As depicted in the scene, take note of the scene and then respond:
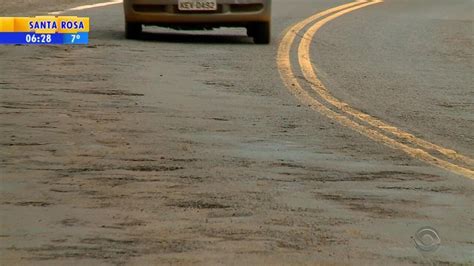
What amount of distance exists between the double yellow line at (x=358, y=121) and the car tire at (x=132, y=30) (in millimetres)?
2118

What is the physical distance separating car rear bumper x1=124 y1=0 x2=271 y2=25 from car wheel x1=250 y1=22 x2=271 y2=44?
0.49ft

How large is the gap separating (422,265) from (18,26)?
15.1 m

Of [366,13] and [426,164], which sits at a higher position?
[426,164]

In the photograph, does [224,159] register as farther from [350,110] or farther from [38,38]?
[38,38]

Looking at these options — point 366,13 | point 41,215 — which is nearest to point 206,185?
point 41,215

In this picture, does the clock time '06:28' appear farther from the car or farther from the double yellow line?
the double yellow line

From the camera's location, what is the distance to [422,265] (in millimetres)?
6281

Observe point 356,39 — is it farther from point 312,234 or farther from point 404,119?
point 312,234

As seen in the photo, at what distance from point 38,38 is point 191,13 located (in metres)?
2.27

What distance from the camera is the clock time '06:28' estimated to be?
18.4 meters

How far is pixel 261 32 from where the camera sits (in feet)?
62.9
